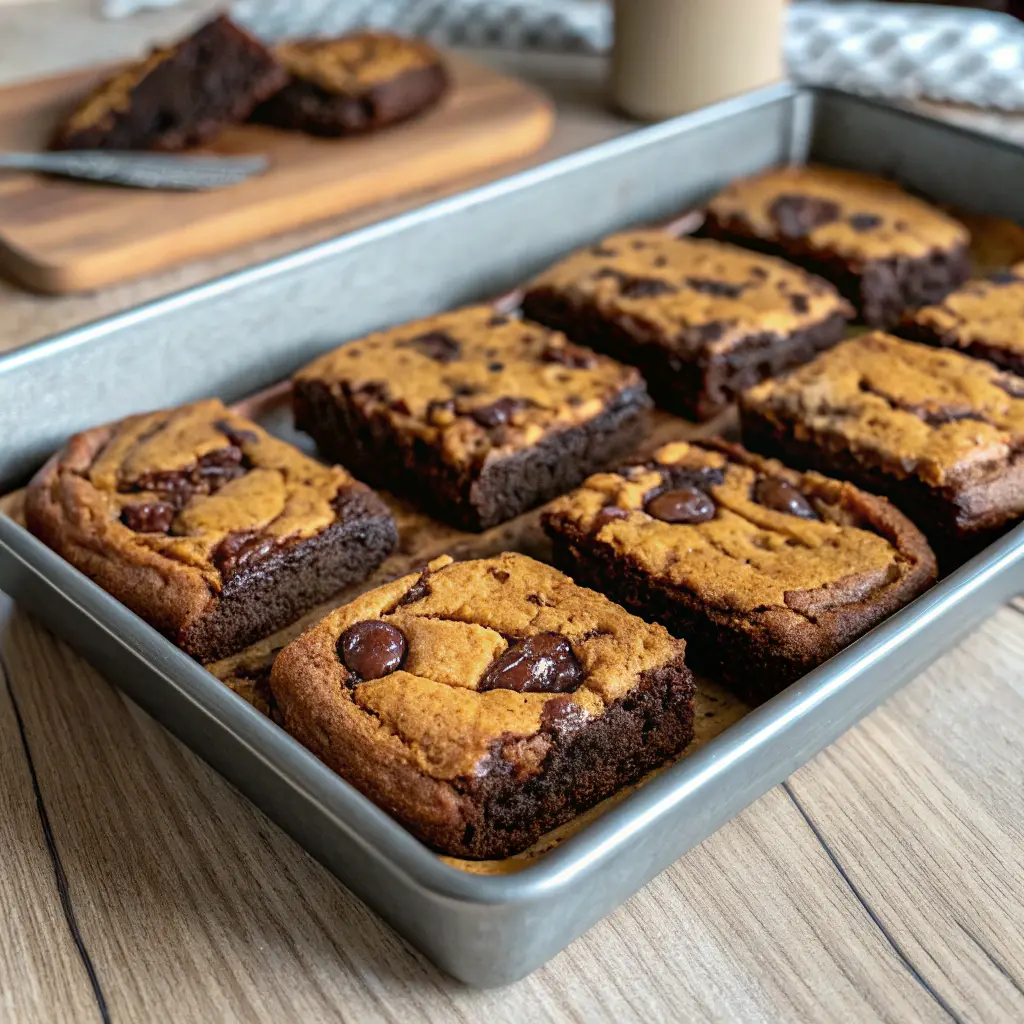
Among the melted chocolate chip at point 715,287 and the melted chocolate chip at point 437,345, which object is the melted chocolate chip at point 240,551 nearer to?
the melted chocolate chip at point 437,345

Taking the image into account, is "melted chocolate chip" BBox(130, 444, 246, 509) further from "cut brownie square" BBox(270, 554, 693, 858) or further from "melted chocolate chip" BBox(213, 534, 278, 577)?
"cut brownie square" BBox(270, 554, 693, 858)

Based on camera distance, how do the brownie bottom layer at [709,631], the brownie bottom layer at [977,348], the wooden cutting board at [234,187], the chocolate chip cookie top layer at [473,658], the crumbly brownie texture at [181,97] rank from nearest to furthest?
the chocolate chip cookie top layer at [473,658] < the brownie bottom layer at [709,631] < the brownie bottom layer at [977,348] < the wooden cutting board at [234,187] < the crumbly brownie texture at [181,97]

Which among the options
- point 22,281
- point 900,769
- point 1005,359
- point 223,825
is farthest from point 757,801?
point 22,281

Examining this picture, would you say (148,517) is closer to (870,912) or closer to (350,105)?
(870,912)

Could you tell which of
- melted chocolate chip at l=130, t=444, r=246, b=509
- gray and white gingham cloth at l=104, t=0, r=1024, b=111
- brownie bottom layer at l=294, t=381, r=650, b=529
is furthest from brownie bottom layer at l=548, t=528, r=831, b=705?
gray and white gingham cloth at l=104, t=0, r=1024, b=111

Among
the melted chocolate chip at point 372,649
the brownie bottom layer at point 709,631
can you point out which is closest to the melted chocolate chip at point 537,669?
the melted chocolate chip at point 372,649

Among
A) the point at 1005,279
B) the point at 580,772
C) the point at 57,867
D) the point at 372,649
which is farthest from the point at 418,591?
the point at 1005,279

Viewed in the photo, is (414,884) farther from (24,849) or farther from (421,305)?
(421,305)
